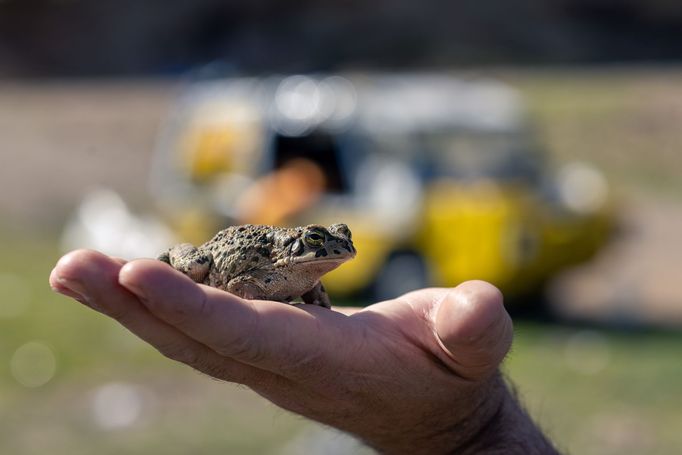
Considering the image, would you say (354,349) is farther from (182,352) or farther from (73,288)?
→ (73,288)

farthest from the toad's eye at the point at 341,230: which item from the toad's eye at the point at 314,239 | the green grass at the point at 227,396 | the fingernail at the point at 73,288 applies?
the green grass at the point at 227,396

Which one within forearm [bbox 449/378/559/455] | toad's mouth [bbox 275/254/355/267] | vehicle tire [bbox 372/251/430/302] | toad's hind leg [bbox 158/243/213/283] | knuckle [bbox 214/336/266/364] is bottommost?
vehicle tire [bbox 372/251/430/302]

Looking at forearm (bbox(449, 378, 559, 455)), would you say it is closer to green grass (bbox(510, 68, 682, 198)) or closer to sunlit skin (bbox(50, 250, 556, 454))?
sunlit skin (bbox(50, 250, 556, 454))

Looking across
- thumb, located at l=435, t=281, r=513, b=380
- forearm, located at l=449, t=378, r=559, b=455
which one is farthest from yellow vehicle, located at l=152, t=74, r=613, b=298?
thumb, located at l=435, t=281, r=513, b=380

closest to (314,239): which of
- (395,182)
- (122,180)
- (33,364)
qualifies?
(33,364)

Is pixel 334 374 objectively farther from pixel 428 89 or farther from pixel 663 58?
pixel 663 58

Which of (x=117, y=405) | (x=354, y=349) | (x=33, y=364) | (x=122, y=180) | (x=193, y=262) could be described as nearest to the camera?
(x=354, y=349)

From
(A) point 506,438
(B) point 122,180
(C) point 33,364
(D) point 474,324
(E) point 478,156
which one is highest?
(D) point 474,324
